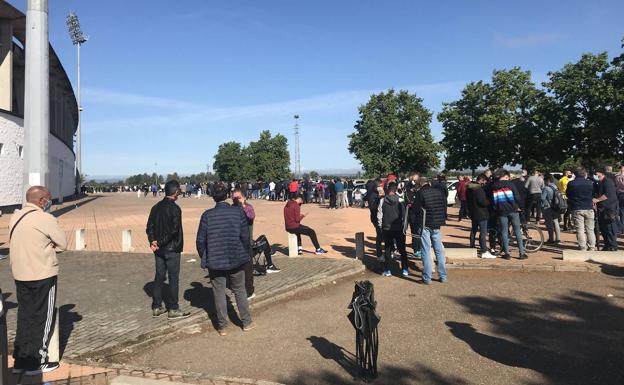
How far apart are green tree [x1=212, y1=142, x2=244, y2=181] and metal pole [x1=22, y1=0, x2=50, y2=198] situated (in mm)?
76251

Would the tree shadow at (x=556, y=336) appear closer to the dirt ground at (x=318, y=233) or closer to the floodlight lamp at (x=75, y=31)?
the dirt ground at (x=318, y=233)

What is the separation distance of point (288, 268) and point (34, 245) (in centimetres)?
532

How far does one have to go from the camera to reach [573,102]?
36.6 m

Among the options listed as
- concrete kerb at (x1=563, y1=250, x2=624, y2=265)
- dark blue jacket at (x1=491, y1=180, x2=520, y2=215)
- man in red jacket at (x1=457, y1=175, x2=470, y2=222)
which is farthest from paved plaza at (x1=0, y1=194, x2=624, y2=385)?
man in red jacket at (x1=457, y1=175, x2=470, y2=222)

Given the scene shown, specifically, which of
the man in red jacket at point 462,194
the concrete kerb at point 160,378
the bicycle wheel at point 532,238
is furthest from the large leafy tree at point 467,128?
the concrete kerb at point 160,378

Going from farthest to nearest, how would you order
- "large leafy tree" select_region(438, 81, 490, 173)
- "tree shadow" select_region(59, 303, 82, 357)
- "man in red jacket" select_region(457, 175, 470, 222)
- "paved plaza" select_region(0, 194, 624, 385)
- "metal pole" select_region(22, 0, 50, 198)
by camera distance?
1. "large leafy tree" select_region(438, 81, 490, 173)
2. "man in red jacket" select_region(457, 175, 470, 222)
3. "metal pole" select_region(22, 0, 50, 198)
4. "tree shadow" select_region(59, 303, 82, 357)
5. "paved plaza" select_region(0, 194, 624, 385)

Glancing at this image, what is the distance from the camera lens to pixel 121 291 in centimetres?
775

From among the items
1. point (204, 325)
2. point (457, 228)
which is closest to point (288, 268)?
point (204, 325)

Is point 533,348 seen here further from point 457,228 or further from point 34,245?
point 457,228

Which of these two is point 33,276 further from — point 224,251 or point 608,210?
point 608,210

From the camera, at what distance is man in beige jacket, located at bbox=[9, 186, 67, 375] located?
4.46 metres

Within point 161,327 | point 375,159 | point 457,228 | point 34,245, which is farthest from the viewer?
point 375,159

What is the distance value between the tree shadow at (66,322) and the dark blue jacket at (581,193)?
9.05 metres

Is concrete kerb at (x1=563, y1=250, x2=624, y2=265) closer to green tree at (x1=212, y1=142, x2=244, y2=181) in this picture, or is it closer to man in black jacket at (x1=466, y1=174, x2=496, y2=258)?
man in black jacket at (x1=466, y1=174, x2=496, y2=258)
